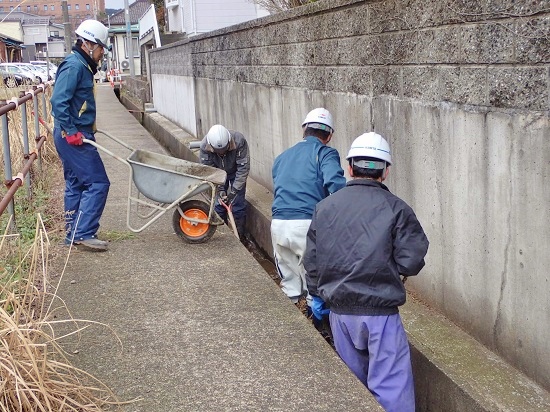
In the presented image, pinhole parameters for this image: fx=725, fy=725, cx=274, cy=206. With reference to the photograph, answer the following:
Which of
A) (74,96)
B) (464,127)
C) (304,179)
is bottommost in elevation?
(304,179)

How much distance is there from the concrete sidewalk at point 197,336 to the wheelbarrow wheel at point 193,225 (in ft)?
0.35

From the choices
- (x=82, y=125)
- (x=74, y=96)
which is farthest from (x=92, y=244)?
(x=74, y=96)

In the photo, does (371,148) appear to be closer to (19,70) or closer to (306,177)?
(306,177)

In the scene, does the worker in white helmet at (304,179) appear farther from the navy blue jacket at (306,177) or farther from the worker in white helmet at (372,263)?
the worker in white helmet at (372,263)

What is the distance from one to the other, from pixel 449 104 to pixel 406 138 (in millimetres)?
655

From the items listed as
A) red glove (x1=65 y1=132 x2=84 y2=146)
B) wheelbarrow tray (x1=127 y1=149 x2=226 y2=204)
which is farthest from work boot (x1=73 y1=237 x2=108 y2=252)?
red glove (x1=65 y1=132 x2=84 y2=146)

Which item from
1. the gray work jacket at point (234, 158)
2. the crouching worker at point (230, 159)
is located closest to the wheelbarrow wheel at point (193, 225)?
the crouching worker at point (230, 159)

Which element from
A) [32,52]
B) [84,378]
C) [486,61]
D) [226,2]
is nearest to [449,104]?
[486,61]

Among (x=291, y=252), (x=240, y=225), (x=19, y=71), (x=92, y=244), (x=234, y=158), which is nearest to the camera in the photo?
(x=291, y=252)

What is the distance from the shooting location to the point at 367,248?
362 cm

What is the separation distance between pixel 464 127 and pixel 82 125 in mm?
3505

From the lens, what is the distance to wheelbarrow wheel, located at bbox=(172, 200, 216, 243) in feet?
21.8

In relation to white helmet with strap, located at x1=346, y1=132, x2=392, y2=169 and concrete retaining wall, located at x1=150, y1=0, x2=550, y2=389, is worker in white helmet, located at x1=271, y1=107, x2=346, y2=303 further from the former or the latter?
white helmet with strap, located at x1=346, y1=132, x2=392, y2=169

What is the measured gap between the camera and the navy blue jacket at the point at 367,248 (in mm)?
3611
